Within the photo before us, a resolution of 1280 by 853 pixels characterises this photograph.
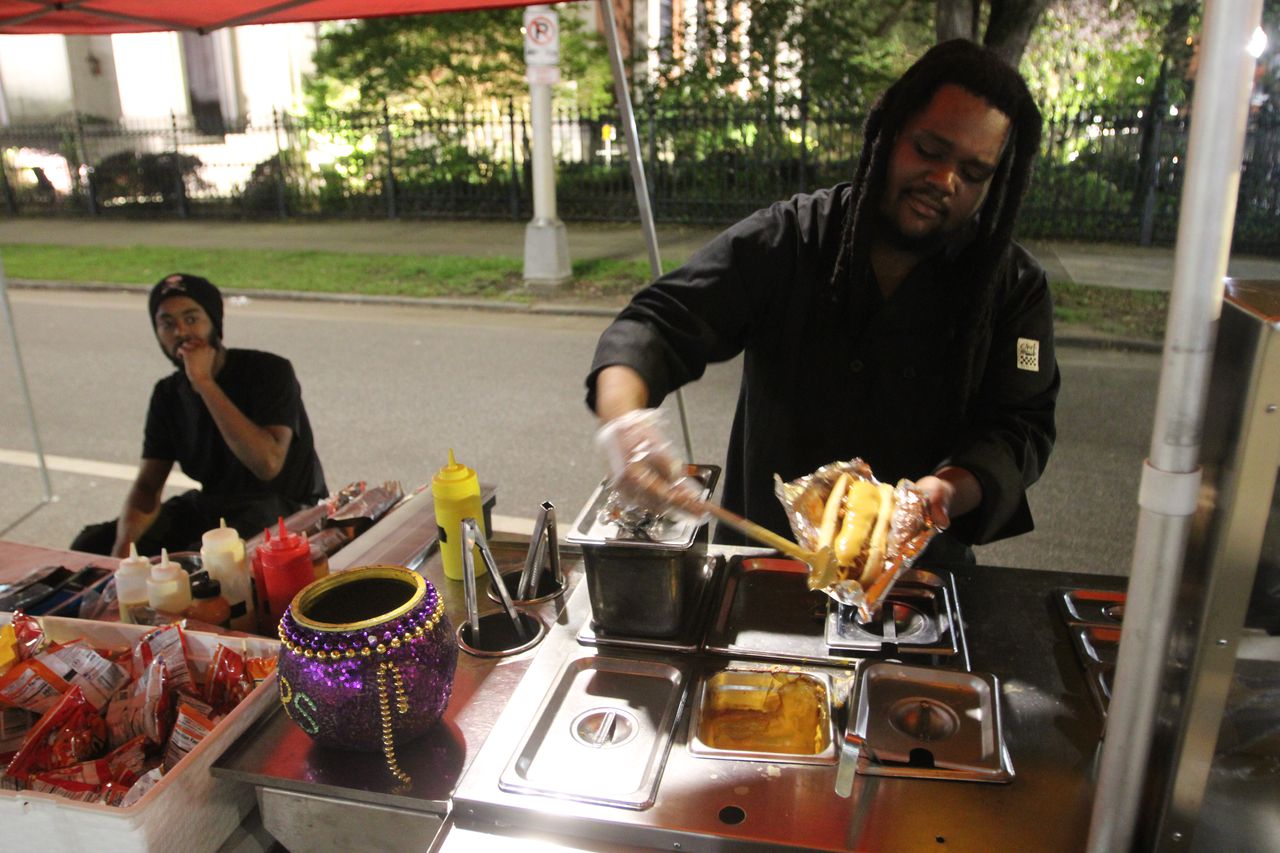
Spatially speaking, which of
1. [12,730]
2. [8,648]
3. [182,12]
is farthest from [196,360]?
[12,730]

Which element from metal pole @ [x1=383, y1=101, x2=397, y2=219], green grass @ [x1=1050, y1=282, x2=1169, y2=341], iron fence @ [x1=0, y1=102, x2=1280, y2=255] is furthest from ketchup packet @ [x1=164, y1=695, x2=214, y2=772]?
Answer: metal pole @ [x1=383, y1=101, x2=397, y2=219]

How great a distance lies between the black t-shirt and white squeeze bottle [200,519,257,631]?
1.45 meters

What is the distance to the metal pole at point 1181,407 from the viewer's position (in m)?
0.71

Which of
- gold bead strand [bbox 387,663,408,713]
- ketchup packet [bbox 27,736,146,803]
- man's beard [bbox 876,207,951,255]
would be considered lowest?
ketchup packet [bbox 27,736,146,803]

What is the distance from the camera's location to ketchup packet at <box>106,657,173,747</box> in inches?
55.2

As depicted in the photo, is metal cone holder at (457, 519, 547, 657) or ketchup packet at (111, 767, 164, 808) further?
metal cone holder at (457, 519, 547, 657)

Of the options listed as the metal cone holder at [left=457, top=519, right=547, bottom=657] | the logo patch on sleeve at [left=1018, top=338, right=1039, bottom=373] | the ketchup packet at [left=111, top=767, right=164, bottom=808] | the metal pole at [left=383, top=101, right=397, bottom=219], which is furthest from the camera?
the metal pole at [left=383, top=101, right=397, bottom=219]

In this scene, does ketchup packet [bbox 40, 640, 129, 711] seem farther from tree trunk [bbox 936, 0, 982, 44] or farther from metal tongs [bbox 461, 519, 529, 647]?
tree trunk [bbox 936, 0, 982, 44]

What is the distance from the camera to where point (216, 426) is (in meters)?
3.16

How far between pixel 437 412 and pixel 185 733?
4.96 m

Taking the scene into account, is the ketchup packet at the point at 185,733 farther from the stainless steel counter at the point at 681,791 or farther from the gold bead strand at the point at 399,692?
the gold bead strand at the point at 399,692

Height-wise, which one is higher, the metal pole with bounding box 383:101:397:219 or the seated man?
the metal pole with bounding box 383:101:397:219

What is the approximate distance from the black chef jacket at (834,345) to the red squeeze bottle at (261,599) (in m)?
0.76

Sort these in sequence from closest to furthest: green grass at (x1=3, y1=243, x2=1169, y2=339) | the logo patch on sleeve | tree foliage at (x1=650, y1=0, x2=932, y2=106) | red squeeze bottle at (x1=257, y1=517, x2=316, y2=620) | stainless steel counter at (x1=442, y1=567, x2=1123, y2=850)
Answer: stainless steel counter at (x1=442, y1=567, x2=1123, y2=850), red squeeze bottle at (x1=257, y1=517, x2=316, y2=620), the logo patch on sleeve, green grass at (x1=3, y1=243, x2=1169, y2=339), tree foliage at (x1=650, y1=0, x2=932, y2=106)
